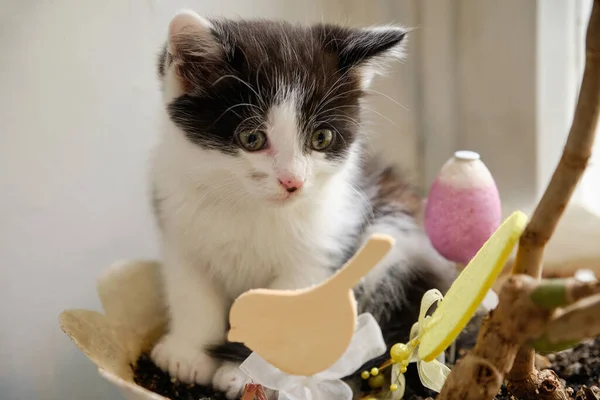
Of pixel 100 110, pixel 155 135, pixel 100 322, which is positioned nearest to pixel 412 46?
pixel 155 135

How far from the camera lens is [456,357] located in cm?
112

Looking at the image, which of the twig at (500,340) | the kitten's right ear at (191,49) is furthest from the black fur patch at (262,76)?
the twig at (500,340)

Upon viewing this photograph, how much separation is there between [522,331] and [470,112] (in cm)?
120

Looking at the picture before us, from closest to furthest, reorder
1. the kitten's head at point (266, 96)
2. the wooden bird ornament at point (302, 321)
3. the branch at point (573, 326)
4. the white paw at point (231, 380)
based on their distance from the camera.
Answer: the branch at point (573, 326)
the wooden bird ornament at point (302, 321)
the kitten's head at point (266, 96)
the white paw at point (231, 380)

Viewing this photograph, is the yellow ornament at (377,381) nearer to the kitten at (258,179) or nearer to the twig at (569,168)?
the kitten at (258,179)

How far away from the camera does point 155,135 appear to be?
142cm

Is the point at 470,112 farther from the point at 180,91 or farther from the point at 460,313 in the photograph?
the point at 460,313

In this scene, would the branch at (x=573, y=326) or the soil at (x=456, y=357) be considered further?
the soil at (x=456, y=357)

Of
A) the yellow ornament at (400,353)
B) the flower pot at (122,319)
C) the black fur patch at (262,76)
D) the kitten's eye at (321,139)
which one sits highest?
the black fur patch at (262,76)

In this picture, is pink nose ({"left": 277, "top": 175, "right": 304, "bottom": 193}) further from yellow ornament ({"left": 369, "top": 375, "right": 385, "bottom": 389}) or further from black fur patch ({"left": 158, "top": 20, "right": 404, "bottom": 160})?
yellow ornament ({"left": 369, "top": 375, "right": 385, "bottom": 389})

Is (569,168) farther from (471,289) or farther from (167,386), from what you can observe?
(167,386)

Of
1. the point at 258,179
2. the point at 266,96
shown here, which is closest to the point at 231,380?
the point at 258,179

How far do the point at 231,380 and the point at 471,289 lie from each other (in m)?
0.55

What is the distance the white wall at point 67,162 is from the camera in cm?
119
